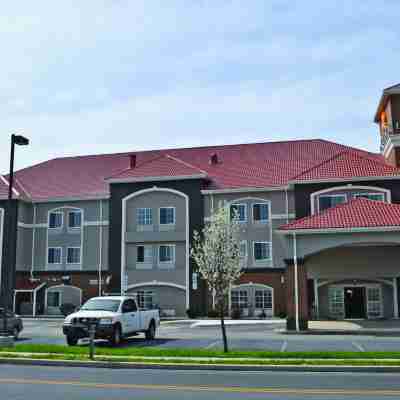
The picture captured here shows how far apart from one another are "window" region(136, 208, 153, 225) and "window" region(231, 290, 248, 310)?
838cm

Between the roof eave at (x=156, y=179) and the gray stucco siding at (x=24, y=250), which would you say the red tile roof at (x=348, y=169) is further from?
the gray stucco siding at (x=24, y=250)

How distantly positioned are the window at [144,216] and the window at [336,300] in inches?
565

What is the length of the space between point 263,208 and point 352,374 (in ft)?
91.2

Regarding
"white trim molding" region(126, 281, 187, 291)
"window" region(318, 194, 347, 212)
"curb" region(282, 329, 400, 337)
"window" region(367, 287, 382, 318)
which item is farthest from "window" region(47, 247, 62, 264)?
"curb" region(282, 329, 400, 337)

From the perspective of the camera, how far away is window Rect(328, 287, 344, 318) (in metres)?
37.1

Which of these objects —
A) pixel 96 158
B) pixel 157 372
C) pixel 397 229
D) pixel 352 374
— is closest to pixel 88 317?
pixel 157 372

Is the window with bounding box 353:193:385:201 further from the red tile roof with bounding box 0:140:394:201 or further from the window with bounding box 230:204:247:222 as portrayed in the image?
the window with bounding box 230:204:247:222

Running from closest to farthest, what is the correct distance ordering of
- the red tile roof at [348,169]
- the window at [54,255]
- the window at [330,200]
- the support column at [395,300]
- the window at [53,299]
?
1. the support column at [395,300]
2. the red tile roof at [348,169]
3. the window at [330,200]
4. the window at [53,299]
5. the window at [54,255]

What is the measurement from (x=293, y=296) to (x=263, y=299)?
47.6 feet

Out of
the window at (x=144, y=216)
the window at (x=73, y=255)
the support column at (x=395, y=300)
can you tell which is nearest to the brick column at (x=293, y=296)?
the support column at (x=395, y=300)

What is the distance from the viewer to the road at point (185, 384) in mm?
10453

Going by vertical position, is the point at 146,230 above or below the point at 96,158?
below

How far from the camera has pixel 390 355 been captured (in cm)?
→ 1581

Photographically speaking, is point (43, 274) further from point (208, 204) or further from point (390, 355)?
point (390, 355)
